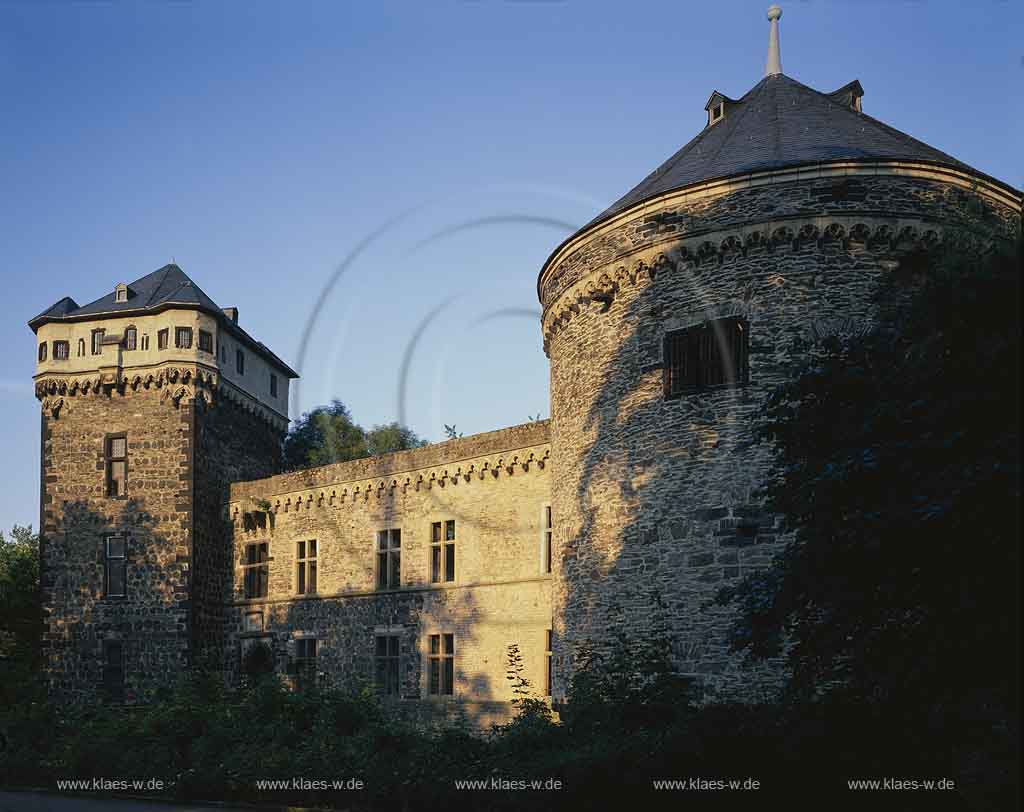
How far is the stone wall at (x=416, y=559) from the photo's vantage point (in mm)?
24375

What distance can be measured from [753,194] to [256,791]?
12839mm

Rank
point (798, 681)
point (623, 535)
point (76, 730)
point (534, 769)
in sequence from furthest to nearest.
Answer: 1. point (76, 730)
2. point (623, 535)
3. point (534, 769)
4. point (798, 681)

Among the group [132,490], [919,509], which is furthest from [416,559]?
[919,509]

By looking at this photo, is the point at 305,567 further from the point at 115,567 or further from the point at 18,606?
the point at 18,606

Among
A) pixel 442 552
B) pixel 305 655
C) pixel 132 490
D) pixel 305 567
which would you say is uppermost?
pixel 132 490

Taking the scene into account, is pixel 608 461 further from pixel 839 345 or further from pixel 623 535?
pixel 839 345

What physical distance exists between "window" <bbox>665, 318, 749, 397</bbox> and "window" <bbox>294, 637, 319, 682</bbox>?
53.7 ft

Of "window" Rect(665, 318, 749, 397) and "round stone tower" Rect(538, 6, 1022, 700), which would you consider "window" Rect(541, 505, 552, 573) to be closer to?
"round stone tower" Rect(538, 6, 1022, 700)

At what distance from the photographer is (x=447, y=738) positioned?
16.3 meters

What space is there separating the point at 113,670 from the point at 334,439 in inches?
867

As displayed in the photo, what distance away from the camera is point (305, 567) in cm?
3045

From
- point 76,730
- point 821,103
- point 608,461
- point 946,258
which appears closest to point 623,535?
point 608,461

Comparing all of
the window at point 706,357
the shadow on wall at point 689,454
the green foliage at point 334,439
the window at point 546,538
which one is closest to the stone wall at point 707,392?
the shadow on wall at point 689,454

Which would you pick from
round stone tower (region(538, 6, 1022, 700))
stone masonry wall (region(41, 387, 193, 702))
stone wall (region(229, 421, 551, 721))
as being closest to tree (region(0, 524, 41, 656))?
stone masonry wall (region(41, 387, 193, 702))
